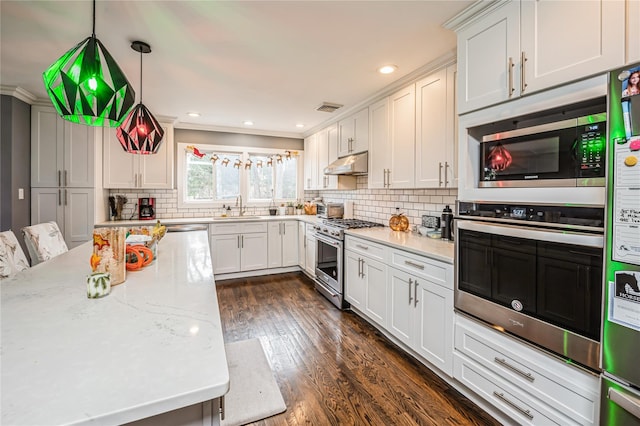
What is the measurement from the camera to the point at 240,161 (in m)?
5.25

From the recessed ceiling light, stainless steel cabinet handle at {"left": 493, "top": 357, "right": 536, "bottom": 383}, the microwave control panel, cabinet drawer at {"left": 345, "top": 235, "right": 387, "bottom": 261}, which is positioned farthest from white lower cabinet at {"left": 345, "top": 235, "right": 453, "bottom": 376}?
the recessed ceiling light

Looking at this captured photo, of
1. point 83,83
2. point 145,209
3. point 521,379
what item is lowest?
point 521,379

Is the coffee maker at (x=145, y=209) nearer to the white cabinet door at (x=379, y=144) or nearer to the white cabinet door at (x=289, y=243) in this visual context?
the white cabinet door at (x=289, y=243)

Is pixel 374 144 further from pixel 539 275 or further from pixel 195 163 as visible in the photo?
pixel 195 163

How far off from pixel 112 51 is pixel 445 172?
2877 millimetres

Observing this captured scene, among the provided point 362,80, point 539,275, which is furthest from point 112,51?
point 539,275

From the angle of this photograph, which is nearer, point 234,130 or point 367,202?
point 367,202

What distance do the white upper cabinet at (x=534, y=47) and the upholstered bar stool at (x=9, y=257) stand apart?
3136 mm

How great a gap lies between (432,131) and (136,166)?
406 centimetres

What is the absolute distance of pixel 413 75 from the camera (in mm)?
2771

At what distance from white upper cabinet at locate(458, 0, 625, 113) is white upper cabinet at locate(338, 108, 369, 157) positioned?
67.4 inches

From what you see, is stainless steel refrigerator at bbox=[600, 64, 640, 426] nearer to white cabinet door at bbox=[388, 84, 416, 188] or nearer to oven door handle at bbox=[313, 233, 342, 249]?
white cabinet door at bbox=[388, 84, 416, 188]

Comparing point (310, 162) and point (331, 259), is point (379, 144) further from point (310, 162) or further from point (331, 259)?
→ point (310, 162)

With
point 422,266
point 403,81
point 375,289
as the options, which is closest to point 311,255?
point 375,289
